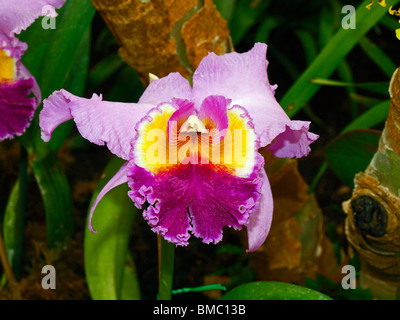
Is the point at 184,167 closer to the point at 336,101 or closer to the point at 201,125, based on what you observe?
the point at 201,125

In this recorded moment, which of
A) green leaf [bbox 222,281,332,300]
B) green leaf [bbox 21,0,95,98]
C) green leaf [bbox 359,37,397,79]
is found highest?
green leaf [bbox 359,37,397,79]

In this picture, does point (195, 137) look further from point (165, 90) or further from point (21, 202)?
point (21, 202)

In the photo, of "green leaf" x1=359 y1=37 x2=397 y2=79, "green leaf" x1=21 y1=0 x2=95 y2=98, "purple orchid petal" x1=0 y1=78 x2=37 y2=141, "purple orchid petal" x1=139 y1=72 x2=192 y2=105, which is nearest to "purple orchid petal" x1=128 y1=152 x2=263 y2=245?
"purple orchid petal" x1=139 y1=72 x2=192 y2=105

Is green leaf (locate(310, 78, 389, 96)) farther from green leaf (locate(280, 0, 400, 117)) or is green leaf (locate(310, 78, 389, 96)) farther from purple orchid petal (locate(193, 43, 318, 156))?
purple orchid petal (locate(193, 43, 318, 156))

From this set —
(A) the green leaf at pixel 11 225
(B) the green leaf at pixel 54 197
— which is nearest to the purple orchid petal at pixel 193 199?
(B) the green leaf at pixel 54 197

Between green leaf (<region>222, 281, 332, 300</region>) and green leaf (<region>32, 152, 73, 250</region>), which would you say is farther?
green leaf (<region>32, 152, 73, 250</region>)

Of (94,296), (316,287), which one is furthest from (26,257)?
(316,287)
